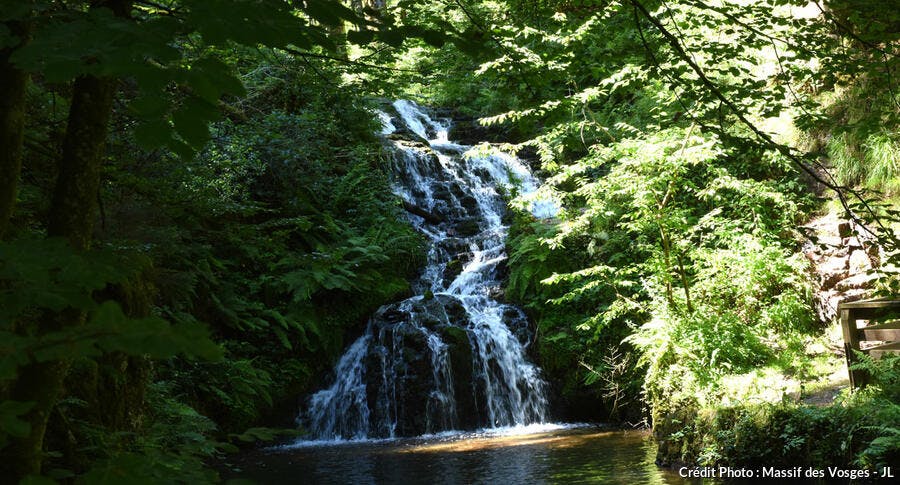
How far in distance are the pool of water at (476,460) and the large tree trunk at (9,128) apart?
218 inches

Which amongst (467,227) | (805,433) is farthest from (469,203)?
(805,433)

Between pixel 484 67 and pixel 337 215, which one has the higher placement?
pixel 337 215

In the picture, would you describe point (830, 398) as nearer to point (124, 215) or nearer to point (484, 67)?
point (484, 67)

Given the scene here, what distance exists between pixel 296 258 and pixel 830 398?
5875mm

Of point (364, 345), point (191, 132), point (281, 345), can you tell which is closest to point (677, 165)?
point (364, 345)

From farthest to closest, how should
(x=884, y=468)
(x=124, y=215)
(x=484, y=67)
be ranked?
(x=124, y=215) < (x=884, y=468) < (x=484, y=67)

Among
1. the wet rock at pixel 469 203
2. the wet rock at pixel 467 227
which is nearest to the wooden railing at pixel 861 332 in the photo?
the wet rock at pixel 467 227

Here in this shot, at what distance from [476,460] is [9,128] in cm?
706

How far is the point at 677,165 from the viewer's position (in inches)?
321

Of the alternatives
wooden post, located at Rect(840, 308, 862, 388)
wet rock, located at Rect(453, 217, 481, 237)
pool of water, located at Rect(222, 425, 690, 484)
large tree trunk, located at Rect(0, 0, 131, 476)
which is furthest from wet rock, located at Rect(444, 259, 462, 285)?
large tree trunk, located at Rect(0, 0, 131, 476)

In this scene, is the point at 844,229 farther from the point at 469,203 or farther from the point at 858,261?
the point at 469,203

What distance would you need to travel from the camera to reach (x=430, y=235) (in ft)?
47.7

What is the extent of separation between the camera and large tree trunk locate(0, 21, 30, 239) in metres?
1.63

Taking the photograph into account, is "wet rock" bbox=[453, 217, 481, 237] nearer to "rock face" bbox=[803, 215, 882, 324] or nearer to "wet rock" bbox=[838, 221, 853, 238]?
"rock face" bbox=[803, 215, 882, 324]
